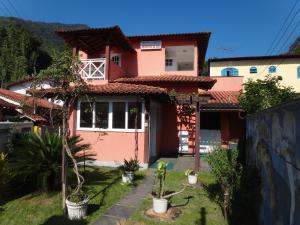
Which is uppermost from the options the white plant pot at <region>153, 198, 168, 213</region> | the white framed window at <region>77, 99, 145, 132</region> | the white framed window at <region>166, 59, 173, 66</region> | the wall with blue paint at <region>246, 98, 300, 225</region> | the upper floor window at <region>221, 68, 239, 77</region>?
the upper floor window at <region>221, 68, 239, 77</region>

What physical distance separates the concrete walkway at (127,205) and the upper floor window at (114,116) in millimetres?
3500

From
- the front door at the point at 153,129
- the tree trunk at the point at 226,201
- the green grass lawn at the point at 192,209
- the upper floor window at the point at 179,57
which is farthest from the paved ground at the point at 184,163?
the upper floor window at the point at 179,57

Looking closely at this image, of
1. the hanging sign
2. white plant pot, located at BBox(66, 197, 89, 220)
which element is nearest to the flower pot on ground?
white plant pot, located at BBox(66, 197, 89, 220)

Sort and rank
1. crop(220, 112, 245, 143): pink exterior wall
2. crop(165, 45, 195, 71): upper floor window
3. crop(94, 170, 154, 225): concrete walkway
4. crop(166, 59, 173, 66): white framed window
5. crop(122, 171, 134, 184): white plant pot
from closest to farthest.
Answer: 1. crop(94, 170, 154, 225): concrete walkway
2. crop(122, 171, 134, 184): white plant pot
3. crop(220, 112, 245, 143): pink exterior wall
4. crop(165, 45, 195, 71): upper floor window
5. crop(166, 59, 173, 66): white framed window

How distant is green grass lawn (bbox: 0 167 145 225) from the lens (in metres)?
6.39

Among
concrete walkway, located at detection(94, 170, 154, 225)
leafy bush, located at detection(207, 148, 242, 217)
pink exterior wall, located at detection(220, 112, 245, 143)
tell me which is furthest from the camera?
pink exterior wall, located at detection(220, 112, 245, 143)

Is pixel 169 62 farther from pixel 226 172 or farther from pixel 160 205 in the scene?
pixel 160 205

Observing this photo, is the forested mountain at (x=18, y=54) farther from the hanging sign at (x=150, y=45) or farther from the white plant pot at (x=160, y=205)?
the white plant pot at (x=160, y=205)

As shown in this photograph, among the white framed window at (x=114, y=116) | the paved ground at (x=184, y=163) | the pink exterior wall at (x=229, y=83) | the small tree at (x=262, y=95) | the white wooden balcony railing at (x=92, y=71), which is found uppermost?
the pink exterior wall at (x=229, y=83)

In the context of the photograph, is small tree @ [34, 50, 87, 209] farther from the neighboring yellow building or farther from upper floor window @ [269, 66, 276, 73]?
upper floor window @ [269, 66, 276, 73]

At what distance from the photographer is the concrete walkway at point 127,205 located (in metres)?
6.45

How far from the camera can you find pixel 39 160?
7922mm

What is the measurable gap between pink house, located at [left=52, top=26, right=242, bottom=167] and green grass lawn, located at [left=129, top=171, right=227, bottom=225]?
3.47 metres

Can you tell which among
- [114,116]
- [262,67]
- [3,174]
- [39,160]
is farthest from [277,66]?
[3,174]
